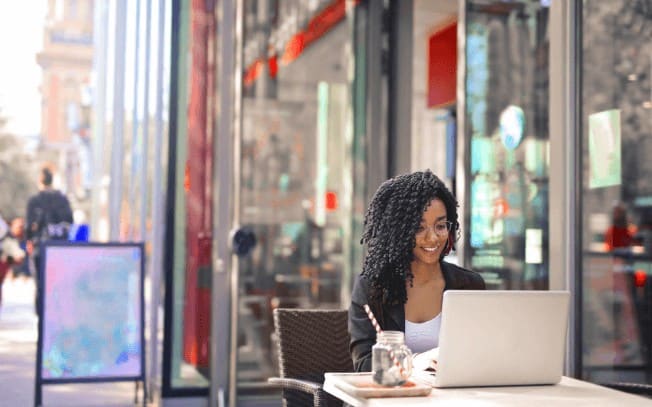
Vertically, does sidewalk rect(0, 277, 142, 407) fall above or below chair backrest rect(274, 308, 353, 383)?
below

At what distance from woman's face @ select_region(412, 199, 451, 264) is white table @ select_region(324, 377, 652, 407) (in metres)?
0.55

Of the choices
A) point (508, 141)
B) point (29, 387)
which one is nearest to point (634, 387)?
point (508, 141)

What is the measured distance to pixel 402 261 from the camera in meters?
2.69

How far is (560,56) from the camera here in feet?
12.4

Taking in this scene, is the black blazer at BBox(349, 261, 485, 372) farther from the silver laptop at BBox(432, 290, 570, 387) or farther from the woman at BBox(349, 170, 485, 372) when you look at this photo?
the silver laptop at BBox(432, 290, 570, 387)

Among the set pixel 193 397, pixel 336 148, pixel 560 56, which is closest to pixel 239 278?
pixel 193 397

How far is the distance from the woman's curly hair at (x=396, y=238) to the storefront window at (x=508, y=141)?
1423 millimetres

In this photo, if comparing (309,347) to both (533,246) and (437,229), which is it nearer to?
(437,229)

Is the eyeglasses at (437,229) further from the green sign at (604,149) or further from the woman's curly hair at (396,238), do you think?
the green sign at (604,149)

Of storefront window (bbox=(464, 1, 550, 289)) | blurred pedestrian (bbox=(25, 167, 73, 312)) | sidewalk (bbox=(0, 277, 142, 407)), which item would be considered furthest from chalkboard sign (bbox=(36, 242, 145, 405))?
blurred pedestrian (bbox=(25, 167, 73, 312))

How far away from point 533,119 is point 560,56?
0.43 m

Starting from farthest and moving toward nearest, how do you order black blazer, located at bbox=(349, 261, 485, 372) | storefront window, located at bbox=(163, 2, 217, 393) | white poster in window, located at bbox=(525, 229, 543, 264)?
1. storefront window, located at bbox=(163, 2, 217, 393)
2. white poster in window, located at bbox=(525, 229, 543, 264)
3. black blazer, located at bbox=(349, 261, 485, 372)

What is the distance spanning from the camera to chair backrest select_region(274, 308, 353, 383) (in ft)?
10.0

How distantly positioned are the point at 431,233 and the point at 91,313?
2.89 metres
